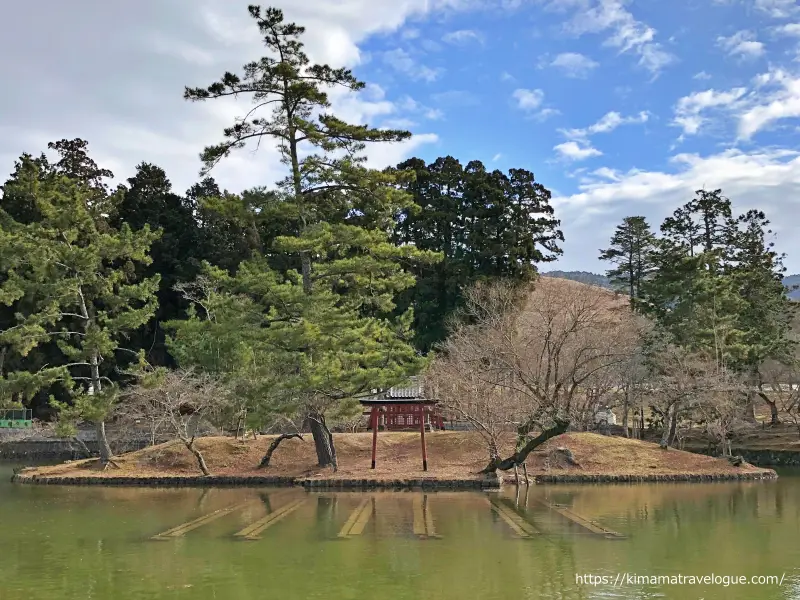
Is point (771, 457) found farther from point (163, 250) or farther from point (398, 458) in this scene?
point (163, 250)

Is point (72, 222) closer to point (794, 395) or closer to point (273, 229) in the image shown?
point (273, 229)

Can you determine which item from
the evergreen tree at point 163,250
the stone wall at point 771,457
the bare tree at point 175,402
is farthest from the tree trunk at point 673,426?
the evergreen tree at point 163,250

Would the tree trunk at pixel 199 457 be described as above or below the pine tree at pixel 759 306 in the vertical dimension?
below

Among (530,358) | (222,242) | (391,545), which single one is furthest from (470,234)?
(391,545)

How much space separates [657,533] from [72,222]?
2070cm

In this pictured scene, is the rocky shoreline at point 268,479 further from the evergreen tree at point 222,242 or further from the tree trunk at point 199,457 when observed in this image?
the evergreen tree at point 222,242

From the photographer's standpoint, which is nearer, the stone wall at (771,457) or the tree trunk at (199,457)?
the tree trunk at (199,457)

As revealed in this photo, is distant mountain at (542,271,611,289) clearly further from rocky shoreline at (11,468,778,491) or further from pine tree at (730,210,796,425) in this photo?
rocky shoreline at (11,468,778,491)

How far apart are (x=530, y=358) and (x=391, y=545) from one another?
16.9 m

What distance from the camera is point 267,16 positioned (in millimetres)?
18953

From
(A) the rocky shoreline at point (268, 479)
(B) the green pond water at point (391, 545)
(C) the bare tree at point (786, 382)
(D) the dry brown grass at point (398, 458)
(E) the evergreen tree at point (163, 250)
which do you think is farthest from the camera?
(E) the evergreen tree at point (163, 250)

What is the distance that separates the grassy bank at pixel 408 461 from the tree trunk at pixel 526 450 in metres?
0.68

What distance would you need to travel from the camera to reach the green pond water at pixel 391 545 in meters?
8.21

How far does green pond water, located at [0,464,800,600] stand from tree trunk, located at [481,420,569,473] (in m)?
1.03
